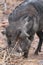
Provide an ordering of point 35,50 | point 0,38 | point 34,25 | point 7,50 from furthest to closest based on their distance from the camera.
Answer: point 0,38
point 35,50
point 34,25
point 7,50

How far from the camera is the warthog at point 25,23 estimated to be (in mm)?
8055

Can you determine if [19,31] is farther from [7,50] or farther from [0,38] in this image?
[0,38]

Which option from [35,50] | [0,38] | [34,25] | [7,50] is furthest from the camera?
[0,38]

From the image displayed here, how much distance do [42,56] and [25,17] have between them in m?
1.17

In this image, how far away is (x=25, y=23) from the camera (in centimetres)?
822

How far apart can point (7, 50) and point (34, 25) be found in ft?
3.18

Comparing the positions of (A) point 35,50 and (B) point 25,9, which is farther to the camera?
(A) point 35,50

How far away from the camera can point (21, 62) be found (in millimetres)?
8078

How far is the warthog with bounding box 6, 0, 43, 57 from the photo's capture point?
8055 millimetres

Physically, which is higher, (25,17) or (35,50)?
(25,17)

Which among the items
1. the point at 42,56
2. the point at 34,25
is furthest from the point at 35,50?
the point at 34,25

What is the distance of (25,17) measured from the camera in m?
8.29

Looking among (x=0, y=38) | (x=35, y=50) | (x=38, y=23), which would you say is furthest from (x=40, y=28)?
(x=0, y=38)

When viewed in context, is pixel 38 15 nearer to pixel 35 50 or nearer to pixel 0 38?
pixel 35 50
